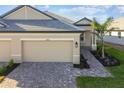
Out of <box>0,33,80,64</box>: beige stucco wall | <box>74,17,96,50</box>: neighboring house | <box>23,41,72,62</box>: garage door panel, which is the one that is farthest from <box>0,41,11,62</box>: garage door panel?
<box>74,17,96,50</box>: neighboring house

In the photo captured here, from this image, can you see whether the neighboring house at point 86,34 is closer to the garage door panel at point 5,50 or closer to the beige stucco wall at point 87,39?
the beige stucco wall at point 87,39

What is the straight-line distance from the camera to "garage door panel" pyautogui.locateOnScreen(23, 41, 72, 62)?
63.7ft

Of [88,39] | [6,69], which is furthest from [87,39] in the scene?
[6,69]

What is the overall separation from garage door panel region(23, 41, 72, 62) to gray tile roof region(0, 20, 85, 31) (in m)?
1.14

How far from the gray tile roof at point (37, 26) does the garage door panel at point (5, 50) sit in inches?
45.9

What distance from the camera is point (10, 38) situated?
63.2 feet

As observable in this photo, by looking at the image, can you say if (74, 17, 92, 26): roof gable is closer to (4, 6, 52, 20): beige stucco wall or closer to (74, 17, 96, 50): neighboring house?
(74, 17, 96, 50): neighboring house

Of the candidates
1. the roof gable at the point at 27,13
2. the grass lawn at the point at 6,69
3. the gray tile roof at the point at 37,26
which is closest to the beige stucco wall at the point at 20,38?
the gray tile roof at the point at 37,26
